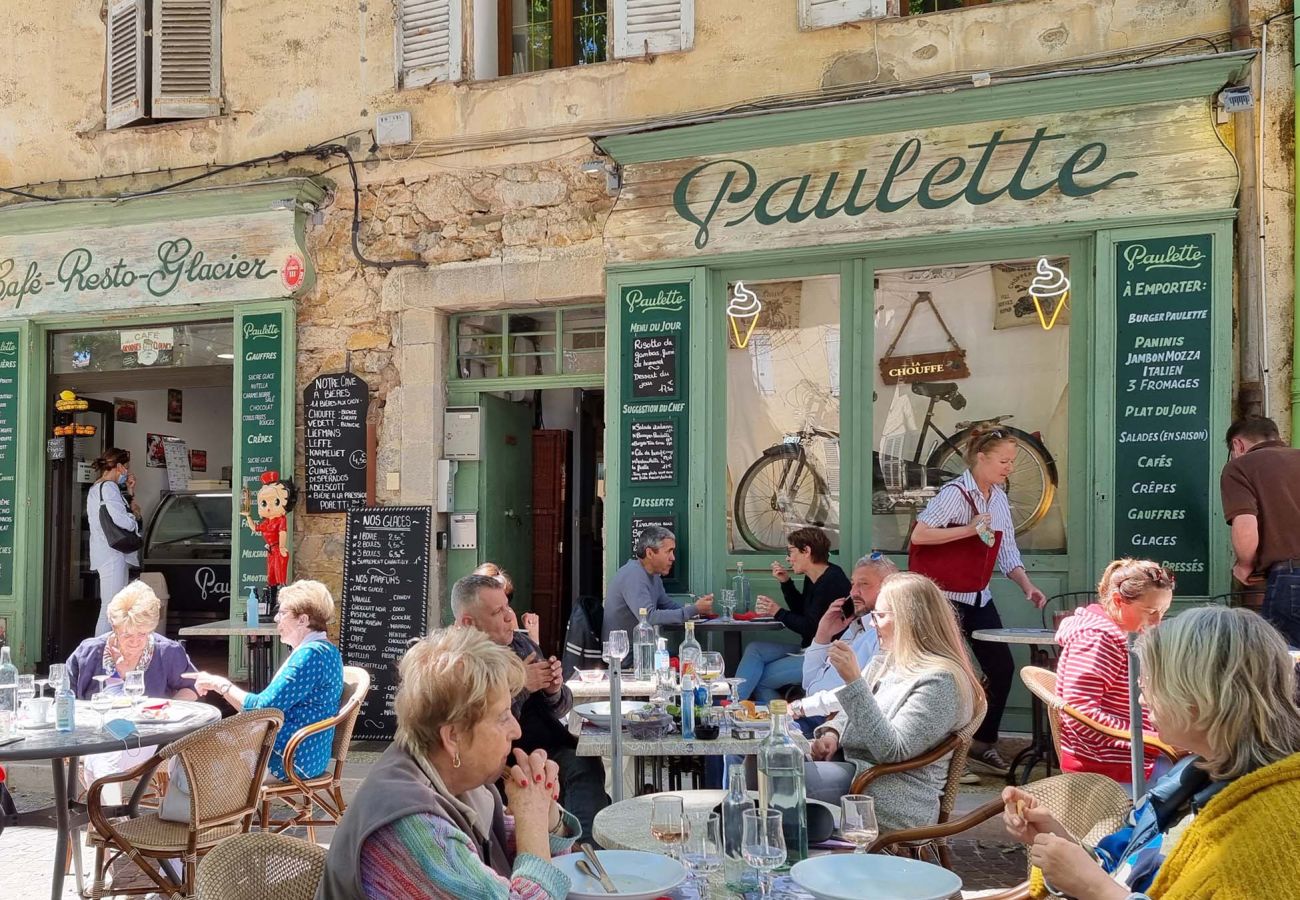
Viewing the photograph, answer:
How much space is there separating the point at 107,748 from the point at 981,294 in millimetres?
5193

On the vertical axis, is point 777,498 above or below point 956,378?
below

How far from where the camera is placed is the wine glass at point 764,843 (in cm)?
225

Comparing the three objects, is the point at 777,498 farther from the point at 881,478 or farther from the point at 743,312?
the point at 743,312

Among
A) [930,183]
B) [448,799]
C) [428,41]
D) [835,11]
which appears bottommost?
[448,799]

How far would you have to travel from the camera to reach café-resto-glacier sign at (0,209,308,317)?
7895 mm

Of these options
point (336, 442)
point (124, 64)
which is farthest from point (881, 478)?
point (124, 64)

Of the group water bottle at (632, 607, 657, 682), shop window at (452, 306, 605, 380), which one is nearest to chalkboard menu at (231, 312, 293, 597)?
shop window at (452, 306, 605, 380)

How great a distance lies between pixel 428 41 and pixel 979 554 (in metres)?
4.98

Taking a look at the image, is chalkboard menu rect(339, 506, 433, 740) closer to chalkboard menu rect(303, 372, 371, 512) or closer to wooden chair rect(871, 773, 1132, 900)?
chalkboard menu rect(303, 372, 371, 512)

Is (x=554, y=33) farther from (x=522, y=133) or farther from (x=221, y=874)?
(x=221, y=874)

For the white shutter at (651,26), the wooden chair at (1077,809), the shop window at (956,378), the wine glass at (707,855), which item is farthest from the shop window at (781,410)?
the wine glass at (707,855)

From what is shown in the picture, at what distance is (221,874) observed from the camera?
2.30m

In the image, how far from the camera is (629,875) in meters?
2.40

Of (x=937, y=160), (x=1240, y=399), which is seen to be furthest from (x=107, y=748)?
(x=1240, y=399)
